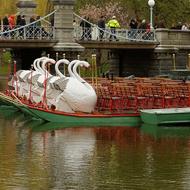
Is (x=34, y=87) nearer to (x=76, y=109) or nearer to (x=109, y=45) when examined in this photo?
(x=76, y=109)

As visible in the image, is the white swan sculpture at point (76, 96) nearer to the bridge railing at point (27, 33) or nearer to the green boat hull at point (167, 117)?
the green boat hull at point (167, 117)

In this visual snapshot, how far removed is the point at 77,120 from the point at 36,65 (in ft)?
32.4

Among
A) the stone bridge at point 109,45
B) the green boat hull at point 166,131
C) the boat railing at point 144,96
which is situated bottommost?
the green boat hull at point 166,131

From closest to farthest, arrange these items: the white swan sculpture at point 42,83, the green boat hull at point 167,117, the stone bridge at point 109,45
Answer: the green boat hull at point 167,117 → the white swan sculpture at point 42,83 → the stone bridge at point 109,45

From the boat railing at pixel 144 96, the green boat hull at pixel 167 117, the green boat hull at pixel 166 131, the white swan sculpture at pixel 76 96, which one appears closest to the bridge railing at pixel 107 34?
the boat railing at pixel 144 96

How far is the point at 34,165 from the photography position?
3056 centimetres

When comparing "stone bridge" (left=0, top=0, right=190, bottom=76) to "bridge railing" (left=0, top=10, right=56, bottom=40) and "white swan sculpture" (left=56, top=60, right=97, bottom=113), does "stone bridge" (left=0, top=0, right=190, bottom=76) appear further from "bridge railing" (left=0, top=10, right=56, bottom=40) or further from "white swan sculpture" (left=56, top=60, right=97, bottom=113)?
"white swan sculpture" (left=56, top=60, right=97, bottom=113)

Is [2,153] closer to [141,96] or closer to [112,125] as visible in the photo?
Answer: [112,125]

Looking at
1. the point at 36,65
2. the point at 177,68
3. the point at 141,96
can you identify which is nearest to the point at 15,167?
the point at 141,96

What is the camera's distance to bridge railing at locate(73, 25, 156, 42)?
5872 cm

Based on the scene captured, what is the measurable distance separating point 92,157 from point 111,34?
1057 inches

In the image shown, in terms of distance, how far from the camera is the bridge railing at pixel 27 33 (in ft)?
184

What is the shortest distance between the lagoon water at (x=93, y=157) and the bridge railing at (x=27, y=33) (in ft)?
44.5

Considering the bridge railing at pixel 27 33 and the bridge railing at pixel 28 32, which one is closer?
the bridge railing at pixel 28 32
